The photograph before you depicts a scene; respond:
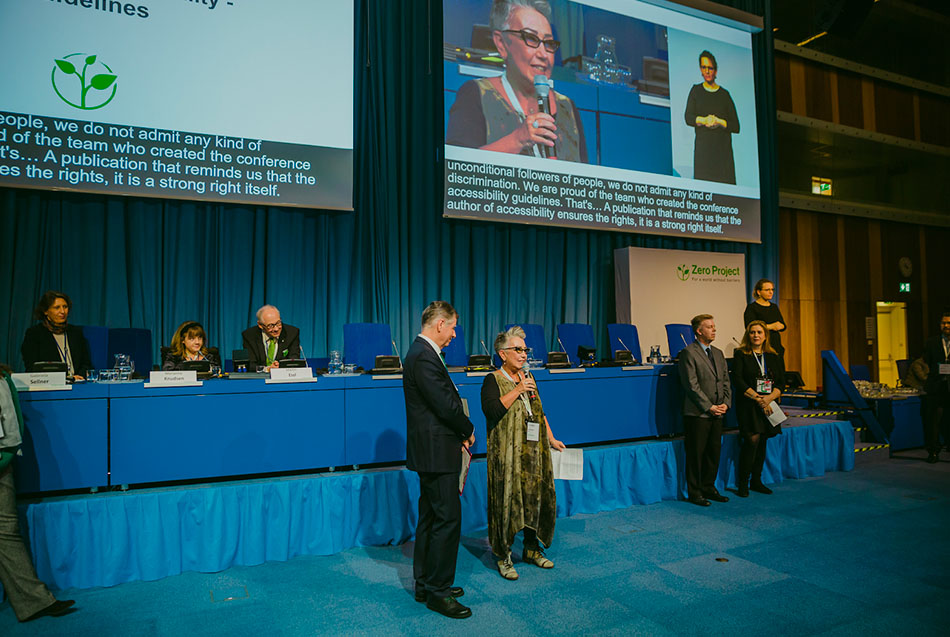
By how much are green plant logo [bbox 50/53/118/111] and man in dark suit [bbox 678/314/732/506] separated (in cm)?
440

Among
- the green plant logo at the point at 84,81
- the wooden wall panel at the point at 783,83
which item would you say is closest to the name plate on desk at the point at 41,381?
the green plant logo at the point at 84,81

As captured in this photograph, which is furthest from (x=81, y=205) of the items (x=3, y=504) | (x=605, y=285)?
(x=605, y=285)

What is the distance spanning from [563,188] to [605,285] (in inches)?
56.5

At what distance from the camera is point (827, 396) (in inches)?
254

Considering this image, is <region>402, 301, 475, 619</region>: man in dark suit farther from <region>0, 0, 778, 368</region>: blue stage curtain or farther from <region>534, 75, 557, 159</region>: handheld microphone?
<region>534, 75, 557, 159</region>: handheld microphone

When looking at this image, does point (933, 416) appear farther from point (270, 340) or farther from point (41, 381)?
point (41, 381)

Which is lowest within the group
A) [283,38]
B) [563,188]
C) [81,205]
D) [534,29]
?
[81,205]

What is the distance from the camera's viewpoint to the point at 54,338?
3.62m

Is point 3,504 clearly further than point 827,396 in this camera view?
No

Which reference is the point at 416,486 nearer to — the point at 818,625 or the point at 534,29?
the point at 818,625

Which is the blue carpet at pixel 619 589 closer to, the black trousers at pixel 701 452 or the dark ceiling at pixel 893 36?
the black trousers at pixel 701 452

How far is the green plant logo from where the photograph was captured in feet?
14.0

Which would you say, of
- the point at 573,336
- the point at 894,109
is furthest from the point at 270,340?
the point at 894,109

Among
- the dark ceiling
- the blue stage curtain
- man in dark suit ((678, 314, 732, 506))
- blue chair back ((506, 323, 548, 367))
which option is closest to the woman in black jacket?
man in dark suit ((678, 314, 732, 506))
